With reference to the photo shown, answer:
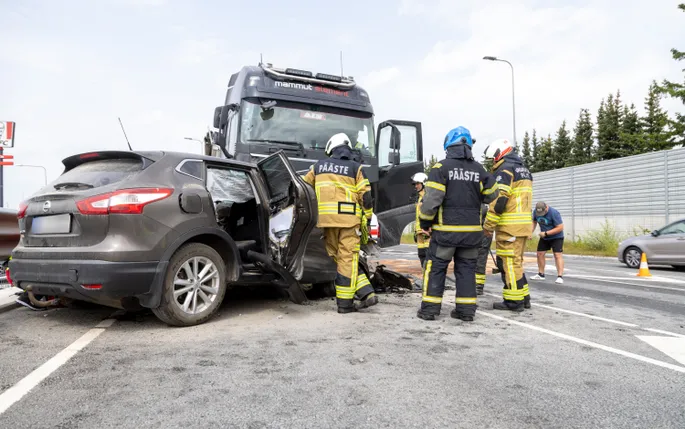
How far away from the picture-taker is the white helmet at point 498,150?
628cm

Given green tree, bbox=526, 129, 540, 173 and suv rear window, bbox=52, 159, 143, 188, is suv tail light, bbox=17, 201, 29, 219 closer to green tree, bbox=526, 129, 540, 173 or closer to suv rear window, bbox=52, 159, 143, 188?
suv rear window, bbox=52, 159, 143, 188

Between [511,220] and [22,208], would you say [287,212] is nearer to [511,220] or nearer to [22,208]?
[22,208]

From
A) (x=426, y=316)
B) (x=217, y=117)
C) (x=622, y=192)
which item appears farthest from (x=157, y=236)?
(x=622, y=192)

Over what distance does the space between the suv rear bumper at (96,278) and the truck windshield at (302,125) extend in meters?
3.82

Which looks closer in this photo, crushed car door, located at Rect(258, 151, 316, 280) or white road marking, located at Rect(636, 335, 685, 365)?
white road marking, located at Rect(636, 335, 685, 365)

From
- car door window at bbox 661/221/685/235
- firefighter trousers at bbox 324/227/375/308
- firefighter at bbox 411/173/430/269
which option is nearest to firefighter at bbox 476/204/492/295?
firefighter at bbox 411/173/430/269

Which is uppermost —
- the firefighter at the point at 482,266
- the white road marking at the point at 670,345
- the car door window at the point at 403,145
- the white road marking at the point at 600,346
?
the car door window at the point at 403,145

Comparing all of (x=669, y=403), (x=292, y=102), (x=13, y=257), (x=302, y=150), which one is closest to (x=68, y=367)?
(x=13, y=257)

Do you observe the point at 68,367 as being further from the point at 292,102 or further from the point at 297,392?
the point at 292,102

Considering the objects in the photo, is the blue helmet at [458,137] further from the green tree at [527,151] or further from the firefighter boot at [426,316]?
the green tree at [527,151]

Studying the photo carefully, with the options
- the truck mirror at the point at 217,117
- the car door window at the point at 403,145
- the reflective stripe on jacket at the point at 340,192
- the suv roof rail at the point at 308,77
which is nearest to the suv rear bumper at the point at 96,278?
the reflective stripe on jacket at the point at 340,192

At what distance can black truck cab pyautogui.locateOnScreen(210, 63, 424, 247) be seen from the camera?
312 inches

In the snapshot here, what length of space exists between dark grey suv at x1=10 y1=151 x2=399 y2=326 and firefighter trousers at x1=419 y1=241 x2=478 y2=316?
127cm

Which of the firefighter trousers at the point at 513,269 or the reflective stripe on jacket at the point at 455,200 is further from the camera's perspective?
the firefighter trousers at the point at 513,269
